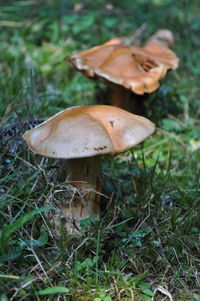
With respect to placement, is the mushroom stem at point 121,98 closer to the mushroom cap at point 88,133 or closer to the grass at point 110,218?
the grass at point 110,218

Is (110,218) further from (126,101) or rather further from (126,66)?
(126,101)

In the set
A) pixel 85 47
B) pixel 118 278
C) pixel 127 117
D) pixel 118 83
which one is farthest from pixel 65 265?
pixel 85 47

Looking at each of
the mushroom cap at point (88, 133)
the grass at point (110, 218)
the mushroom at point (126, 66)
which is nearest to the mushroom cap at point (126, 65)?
the mushroom at point (126, 66)

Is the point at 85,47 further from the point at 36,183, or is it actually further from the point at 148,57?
the point at 36,183

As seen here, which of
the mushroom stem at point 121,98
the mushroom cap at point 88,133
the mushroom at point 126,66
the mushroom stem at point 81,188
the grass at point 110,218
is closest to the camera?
the mushroom cap at point 88,133

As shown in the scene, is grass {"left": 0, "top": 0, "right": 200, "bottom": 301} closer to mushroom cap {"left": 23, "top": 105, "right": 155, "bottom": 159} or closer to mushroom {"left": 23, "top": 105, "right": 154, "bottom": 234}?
mushroom {"left": 23, "top": 105, "right": 154, "bottom": 234}

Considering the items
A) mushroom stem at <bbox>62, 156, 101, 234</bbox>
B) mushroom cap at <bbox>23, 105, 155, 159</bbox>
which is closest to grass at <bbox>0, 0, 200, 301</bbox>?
mushroom stem at <bbox>62, 156, 101, 234</bbox>

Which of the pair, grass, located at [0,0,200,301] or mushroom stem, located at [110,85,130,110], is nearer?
grass, located at [0,0,200,301]

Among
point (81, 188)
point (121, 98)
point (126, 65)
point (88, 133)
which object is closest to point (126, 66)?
point (126, 65)
